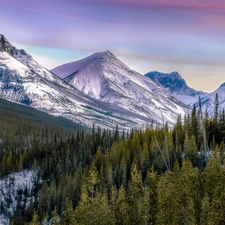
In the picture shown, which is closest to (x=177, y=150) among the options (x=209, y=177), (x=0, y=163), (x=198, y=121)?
(x=198, y=121)

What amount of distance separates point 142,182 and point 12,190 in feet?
246

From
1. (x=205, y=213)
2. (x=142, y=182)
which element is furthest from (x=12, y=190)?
(x=205, y=213)

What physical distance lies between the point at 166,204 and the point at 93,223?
15303mm

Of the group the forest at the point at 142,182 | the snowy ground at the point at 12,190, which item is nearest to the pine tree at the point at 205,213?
the forest at the point at 142,182

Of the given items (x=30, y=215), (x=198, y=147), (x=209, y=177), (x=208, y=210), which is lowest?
(x=30, y=215)

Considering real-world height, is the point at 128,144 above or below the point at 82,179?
above

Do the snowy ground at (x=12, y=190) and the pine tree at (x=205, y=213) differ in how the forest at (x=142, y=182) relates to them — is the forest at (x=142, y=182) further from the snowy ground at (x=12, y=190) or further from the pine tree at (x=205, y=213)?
the snowy ground at (x=12, y=190)

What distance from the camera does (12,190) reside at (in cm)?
17875

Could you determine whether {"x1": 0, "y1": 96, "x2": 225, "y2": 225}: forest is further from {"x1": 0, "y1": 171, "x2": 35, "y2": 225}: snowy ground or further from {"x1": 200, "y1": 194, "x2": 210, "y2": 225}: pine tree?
{"x1": 0, "y1": 171, "x2": 35, "y2": 225}: snowy ground

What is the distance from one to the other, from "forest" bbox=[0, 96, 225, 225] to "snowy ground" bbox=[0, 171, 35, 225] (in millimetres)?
1988

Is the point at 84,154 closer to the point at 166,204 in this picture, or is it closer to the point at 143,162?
the point at 143,162

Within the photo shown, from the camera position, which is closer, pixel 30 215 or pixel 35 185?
pixel 30 215

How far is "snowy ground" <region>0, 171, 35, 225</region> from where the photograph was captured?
166 metres

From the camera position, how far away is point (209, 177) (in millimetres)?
87812
